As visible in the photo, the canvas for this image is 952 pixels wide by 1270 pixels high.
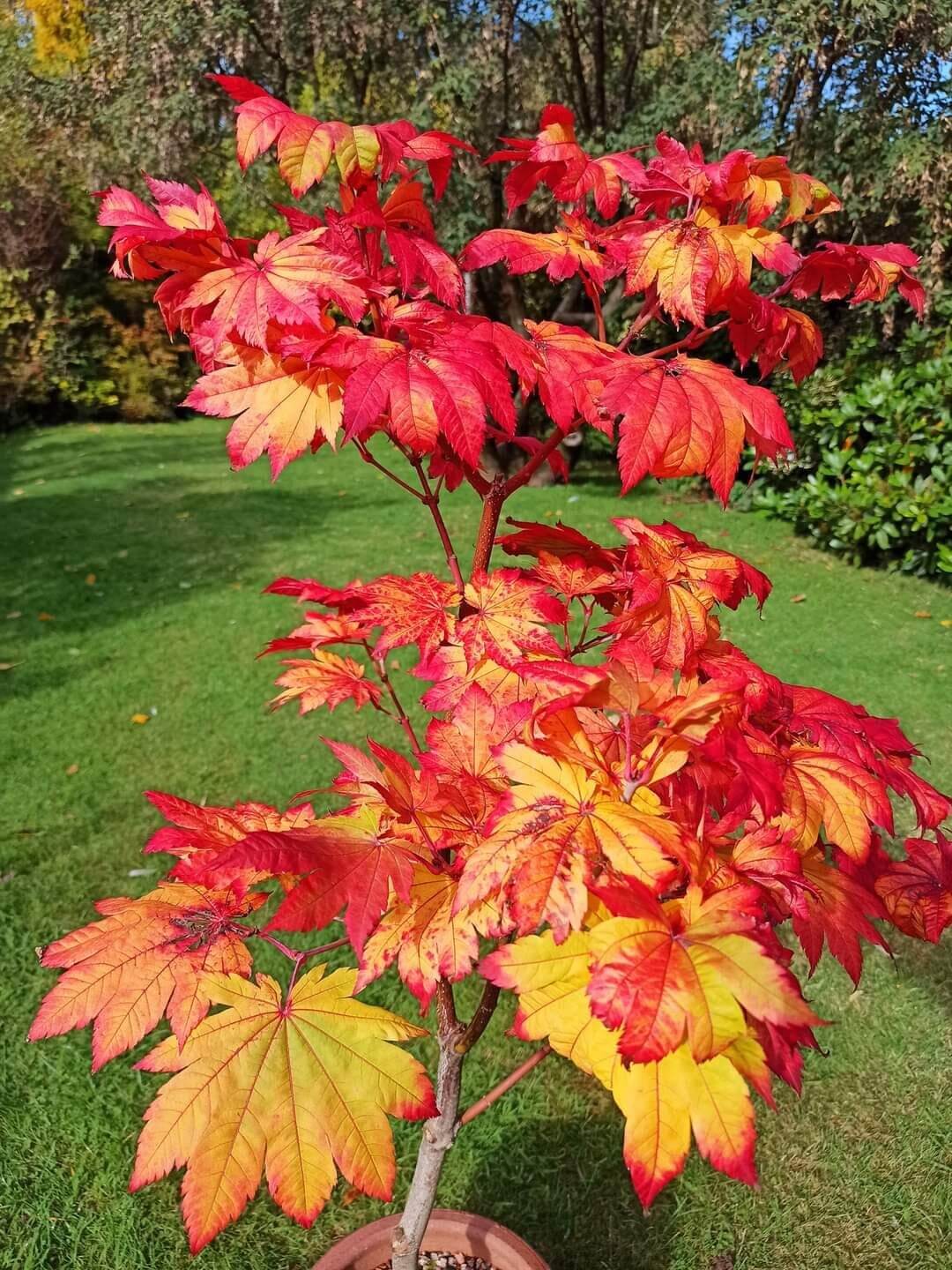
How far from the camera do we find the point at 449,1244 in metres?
1.63

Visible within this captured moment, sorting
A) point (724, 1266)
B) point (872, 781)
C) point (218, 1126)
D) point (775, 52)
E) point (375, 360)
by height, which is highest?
point (775, 52)

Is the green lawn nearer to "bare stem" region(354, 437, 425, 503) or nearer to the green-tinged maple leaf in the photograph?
the green-tinged maple leaf

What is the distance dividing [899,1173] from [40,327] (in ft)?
47.2

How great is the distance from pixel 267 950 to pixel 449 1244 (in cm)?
135

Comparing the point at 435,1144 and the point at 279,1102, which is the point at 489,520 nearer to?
the point at 279,1102

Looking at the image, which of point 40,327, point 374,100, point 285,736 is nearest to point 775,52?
point 374,100

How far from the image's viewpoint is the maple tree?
828 millimetres

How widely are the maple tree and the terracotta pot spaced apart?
0.37 metres

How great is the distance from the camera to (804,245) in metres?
6.88

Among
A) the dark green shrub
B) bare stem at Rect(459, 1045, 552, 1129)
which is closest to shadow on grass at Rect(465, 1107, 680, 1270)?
bare stem at Rect(459, 1045, 552, 1129)

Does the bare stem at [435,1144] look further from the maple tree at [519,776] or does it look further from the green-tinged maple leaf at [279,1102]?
the green-tinged maple leaf at [279,1102]

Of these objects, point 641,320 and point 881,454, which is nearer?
point 641,320

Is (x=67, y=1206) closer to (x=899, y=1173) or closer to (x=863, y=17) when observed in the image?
(x=899, y=1173)

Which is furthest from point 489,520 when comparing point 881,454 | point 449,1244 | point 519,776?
point 881,454
